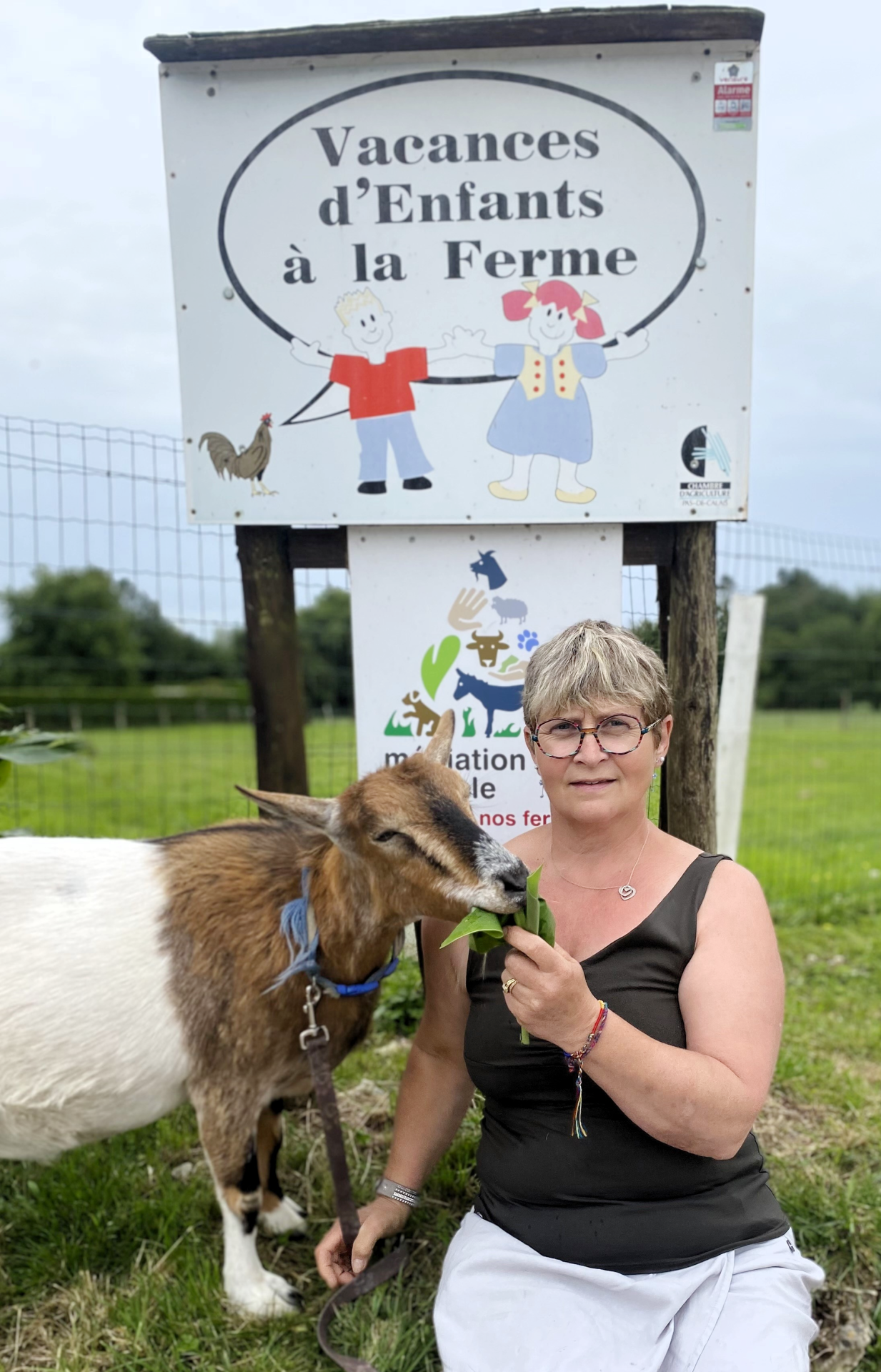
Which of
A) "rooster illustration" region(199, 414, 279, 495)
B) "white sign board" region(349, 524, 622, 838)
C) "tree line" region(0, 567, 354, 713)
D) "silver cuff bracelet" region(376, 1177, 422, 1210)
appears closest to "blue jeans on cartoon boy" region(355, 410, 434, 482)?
"white sign board" region(349, 524, 622, 838)

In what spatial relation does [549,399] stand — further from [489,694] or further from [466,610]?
[489,694]

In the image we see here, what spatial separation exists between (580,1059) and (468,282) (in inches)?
88.9

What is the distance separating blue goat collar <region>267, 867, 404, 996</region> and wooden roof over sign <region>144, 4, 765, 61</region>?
7.96 feet

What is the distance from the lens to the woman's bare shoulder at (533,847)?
2338 millimetres

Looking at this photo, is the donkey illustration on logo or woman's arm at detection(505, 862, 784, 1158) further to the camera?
the donkey illustration on logo

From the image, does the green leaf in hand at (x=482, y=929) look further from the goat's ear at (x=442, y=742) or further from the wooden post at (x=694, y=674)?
the wooden post at (x=694, y=674)

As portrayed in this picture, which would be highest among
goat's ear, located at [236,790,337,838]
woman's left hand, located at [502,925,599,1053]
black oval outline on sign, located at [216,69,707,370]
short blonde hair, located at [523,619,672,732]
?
black oval outline on sign, located at [216,69,707,370]

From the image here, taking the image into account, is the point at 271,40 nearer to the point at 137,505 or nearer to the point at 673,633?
the point at 673,633

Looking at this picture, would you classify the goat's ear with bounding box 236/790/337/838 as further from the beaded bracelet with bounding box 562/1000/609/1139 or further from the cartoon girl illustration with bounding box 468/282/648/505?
the cartoon girl illustration with bounding box 468/282/648/505

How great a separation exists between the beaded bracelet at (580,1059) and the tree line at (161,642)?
26556 millimetres

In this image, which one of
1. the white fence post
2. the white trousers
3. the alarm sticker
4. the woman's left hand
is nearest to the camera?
the woman's left hand

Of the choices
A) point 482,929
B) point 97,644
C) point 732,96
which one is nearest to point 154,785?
point 732,96

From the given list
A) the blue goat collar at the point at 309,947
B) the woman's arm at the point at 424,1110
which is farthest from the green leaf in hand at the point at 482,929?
the blue goat collar at the point at 309,947

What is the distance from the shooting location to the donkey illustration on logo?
3.11m
